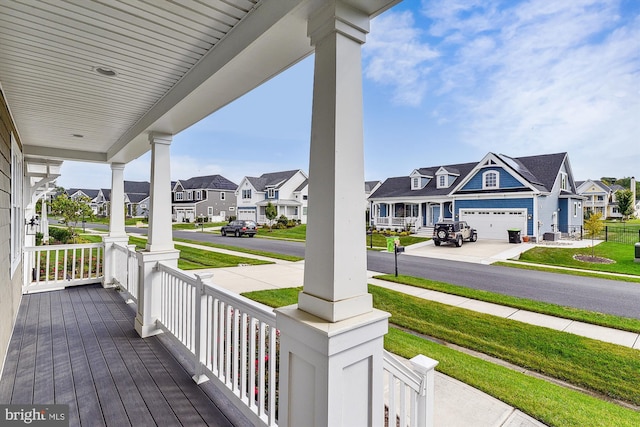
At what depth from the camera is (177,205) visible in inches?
1224

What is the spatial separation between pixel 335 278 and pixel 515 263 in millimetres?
10055

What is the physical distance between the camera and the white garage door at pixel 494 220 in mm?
13898

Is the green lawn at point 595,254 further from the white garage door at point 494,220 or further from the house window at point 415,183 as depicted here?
the house window at point 415,183

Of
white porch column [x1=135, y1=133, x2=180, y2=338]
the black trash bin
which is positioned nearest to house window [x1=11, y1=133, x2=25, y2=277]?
white porch column [x1=135, y1=133, x2=180, y2=338]

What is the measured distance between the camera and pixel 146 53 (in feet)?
6.68

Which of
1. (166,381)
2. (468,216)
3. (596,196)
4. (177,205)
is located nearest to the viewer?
(166,381)

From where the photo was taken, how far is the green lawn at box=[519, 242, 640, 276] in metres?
8.09

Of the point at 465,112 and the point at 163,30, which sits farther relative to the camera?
the point at 465,112

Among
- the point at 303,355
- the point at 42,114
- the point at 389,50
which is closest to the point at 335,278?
the point at 303,355

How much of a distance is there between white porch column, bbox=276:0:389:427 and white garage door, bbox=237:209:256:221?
26.3 metres

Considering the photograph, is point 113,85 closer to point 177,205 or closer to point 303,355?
point 303,355

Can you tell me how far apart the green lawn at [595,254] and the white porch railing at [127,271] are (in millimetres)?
10717

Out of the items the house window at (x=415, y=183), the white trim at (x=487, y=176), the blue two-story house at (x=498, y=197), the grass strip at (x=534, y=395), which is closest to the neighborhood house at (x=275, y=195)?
the blue two-story house at (x=498, y=197)

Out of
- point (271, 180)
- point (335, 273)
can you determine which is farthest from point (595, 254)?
point (271, 180)
